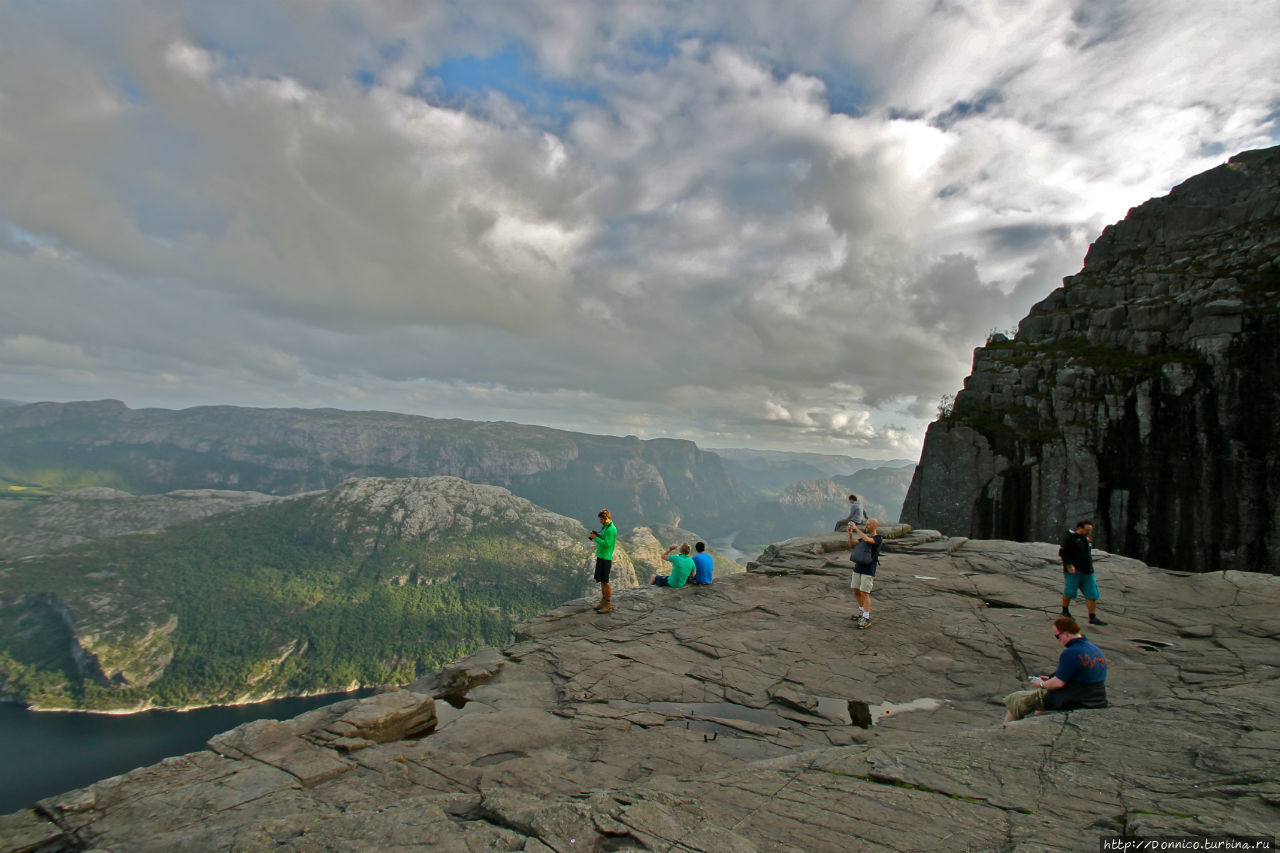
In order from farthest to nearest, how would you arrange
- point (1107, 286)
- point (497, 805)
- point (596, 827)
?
point (1107, 286) < point (497, 805) < point (596, 827)

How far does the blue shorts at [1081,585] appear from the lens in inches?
782

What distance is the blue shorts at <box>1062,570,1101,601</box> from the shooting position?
1986 centimetres

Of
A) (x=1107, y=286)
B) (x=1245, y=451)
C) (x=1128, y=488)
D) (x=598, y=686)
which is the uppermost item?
(x=1107, y=286)

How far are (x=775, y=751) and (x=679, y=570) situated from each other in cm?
1522

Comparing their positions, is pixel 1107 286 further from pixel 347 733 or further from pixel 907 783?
pixel 347 733

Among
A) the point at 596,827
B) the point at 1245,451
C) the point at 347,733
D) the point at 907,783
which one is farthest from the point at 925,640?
the point at 1245,451

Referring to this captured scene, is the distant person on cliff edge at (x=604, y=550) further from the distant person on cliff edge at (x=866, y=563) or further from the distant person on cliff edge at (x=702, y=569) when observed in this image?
the distant person on cliff edge at (x=866, y=563)

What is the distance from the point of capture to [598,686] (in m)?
16.4

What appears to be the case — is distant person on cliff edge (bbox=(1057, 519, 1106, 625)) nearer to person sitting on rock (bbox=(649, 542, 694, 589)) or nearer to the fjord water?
person sitting on rock (bbox=(649, 542, 694, 589))

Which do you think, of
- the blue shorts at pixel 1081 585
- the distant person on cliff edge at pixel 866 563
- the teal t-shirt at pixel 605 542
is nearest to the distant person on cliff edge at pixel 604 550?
the teal t-shirt at pixel 605 542

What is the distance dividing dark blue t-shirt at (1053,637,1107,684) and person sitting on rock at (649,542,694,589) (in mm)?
16793

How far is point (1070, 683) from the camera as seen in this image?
38.7ft

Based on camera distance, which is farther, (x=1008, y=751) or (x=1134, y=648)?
(x=1134, y=648)

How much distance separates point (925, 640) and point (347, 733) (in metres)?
18.7
